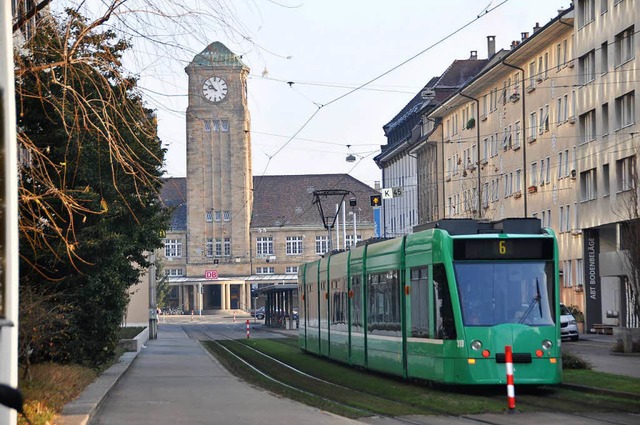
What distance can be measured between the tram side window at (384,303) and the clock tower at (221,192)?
117m

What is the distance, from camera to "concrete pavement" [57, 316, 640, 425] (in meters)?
16.5

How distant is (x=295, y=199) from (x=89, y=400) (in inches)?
5790

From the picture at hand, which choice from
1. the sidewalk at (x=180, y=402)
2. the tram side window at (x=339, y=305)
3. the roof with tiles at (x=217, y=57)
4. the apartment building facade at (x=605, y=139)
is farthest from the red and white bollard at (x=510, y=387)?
the apartment building facade at (x=605, y=139)

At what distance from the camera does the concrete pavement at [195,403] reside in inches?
651

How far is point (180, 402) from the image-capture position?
20.2 meters

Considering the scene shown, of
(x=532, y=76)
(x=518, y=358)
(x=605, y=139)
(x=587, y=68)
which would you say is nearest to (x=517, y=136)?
(x=532, y=76)

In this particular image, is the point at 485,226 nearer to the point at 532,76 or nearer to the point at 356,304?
the point at 356,304

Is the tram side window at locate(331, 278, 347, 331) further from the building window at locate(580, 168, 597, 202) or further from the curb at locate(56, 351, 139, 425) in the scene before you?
the building window at locate(580, 168, 597, 202)

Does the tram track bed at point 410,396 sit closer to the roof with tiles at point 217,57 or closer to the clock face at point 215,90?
the roof with tiles at point 217,57

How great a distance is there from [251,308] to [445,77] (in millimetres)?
54711

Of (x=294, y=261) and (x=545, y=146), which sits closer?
(x=545, y=146)

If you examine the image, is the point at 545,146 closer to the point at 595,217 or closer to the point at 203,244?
the point at 595,217

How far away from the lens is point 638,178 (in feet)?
125

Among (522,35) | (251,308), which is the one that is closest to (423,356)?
(522,35)
